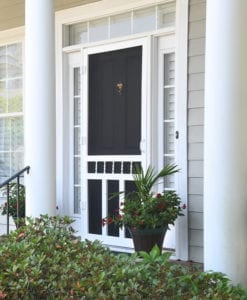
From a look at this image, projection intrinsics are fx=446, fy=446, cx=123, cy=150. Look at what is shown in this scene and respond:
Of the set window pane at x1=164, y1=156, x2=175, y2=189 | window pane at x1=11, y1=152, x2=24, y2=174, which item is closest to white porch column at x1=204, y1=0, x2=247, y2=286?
window pane at x1=164, y1=156, x2=175, y2=189

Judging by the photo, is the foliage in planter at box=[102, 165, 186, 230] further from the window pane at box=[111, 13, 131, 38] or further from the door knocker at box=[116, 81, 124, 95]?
the window pane at box=[111, 13, 131, 38]

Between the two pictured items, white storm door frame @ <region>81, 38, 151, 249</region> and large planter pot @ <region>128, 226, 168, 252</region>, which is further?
white storm door frame @ <region>81, 38, 151, 249</region>

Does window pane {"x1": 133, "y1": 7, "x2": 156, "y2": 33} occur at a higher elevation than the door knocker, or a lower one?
higher

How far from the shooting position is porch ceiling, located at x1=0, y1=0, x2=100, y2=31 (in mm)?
4806

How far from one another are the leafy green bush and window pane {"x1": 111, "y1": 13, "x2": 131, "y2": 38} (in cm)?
264

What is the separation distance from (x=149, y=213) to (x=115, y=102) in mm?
1327

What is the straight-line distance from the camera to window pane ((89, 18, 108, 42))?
4.71 m

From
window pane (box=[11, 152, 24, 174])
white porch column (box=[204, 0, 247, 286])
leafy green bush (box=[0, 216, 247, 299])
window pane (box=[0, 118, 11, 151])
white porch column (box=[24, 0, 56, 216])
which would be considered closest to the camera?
leafy green bush (box=[0, 216, 247, 299])

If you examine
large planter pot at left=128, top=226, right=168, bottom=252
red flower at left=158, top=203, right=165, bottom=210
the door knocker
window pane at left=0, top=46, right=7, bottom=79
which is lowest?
large planter pot at left=128, top=226, right=168, bottom=252

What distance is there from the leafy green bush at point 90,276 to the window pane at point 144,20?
101 inches

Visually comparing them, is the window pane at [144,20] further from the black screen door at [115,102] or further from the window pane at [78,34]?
the window pane at [78,34]

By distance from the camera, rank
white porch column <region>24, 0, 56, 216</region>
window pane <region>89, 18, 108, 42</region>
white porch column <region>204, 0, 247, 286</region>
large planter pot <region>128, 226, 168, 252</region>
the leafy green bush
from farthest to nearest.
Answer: window pane <region>89, 18, 108, 42</region>
large planter pot <region>128, 226, 168, 252</region>
white porch column <region>24, 0, 56, 216</region>
white porch column <region>204, 0, 247, 286</region>
the leafy green bush

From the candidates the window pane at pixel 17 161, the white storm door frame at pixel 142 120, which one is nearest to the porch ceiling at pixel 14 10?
the white storm door frame at pixel 142 120

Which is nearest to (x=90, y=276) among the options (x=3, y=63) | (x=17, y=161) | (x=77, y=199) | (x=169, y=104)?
(x=169, y=104)
